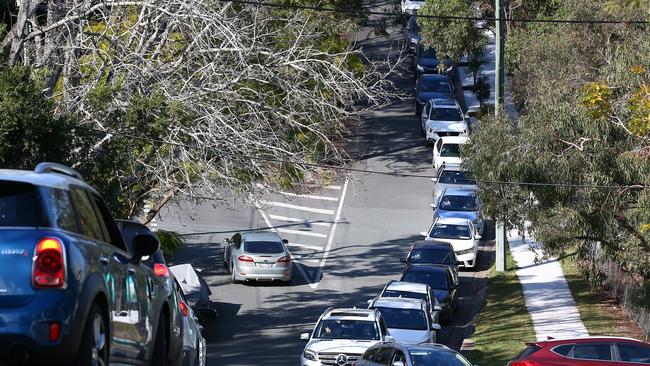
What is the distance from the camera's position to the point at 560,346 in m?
19.6

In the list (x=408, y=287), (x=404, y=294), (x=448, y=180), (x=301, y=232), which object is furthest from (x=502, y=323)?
(x=448, y=180)

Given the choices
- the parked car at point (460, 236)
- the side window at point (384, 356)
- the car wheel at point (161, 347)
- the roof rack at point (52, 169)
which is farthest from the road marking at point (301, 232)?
the roof rack at point (52, 169)

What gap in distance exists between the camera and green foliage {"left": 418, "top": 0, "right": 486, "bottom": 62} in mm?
50344

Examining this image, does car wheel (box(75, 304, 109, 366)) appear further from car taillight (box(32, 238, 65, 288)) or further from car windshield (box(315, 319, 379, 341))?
car windshield (box(315, 319, 379, 341))

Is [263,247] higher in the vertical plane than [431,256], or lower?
higher

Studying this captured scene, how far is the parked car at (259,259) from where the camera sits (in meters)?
34.3

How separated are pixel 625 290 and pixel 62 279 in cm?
2728

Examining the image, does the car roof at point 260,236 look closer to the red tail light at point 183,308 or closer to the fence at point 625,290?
the fence at point 625,290

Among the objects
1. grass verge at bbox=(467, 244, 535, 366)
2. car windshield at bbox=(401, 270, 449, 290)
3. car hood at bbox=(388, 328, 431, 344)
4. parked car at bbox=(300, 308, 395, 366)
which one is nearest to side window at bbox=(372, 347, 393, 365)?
parked car at bbox=(300, 308, 395, 366)

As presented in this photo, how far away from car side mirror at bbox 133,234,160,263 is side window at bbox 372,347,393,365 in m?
10.6

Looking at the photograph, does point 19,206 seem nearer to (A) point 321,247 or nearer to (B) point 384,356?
(B) point 384,356

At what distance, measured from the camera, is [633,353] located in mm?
19688

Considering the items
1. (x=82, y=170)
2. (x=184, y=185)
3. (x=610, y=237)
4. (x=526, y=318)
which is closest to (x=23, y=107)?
(x=82, y=170)

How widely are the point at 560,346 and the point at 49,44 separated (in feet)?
38.2
